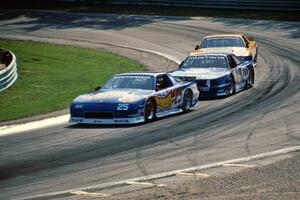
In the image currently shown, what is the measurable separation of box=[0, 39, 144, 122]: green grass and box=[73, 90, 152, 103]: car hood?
6.94ft

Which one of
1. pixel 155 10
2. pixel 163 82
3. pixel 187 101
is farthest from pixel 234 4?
pixel 163 82

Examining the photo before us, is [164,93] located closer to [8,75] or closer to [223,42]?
[8,75]

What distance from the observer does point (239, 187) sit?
982 cm

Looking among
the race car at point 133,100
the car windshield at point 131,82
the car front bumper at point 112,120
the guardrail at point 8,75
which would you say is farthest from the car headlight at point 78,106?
the guardrail at point 8,75

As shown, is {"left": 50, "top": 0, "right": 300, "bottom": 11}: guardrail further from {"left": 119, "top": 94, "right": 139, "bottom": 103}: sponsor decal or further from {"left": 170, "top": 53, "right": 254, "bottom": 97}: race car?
{"left": 119, "top": 94, "right": 139, "bottom": 103}: sponsor decal

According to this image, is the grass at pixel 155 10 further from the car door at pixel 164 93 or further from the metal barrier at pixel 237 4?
the car door at pixel 164 93

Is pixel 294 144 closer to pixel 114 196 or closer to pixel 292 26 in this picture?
pixel 114 196

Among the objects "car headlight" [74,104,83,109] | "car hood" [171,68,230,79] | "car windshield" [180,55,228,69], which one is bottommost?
"car hood" [171,68,230,79]

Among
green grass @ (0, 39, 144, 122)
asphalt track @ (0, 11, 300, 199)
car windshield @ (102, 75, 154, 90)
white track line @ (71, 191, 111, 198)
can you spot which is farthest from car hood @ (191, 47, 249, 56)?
white track line @ (71, 191, 111, 198)

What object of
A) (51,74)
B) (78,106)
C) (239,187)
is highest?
(239,187)

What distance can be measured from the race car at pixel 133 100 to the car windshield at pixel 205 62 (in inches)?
143

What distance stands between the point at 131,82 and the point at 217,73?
4.81 metres

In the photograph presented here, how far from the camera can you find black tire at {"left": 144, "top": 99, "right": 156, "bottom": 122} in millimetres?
16816

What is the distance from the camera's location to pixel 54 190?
10.1 m
